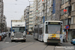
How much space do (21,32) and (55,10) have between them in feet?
83.8

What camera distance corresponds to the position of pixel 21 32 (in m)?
25.9

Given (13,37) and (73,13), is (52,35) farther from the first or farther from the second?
(73,13)

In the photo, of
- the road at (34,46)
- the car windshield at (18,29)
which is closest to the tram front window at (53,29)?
the road at (34,46)

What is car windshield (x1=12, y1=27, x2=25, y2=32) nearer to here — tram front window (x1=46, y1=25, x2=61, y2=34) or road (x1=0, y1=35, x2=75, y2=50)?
road (x1=0, y1=35, x2=75, y2=50)

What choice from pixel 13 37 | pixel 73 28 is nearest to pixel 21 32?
pixel 13 37

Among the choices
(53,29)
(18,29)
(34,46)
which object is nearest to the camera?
(34,46)

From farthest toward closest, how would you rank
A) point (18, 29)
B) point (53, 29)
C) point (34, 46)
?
point (18, 29) → point (53, 29) → point (34, 46)

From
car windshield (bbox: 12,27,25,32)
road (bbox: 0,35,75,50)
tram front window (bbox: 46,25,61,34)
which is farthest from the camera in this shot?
car windshield (bbox: 12,27,25,32)

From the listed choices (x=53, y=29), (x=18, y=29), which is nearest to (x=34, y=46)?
(x=53, y=29)

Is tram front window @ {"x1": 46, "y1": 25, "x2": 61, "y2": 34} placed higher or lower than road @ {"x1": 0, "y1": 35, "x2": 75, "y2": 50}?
higher

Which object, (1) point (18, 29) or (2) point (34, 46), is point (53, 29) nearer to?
(2) point (34, 46)

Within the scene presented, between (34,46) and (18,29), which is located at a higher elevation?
(18,29)

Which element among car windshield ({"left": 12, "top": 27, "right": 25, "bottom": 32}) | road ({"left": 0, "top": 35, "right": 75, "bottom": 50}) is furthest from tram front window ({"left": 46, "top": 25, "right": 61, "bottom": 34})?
car windshield ({"left": 12, "top": 27, "right": 25, "bottom": 32})

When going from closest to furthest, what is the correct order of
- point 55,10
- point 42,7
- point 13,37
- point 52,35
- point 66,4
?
point 52,35 → point 13,37 → point 66,4 → point 55,10 → point 42,7
